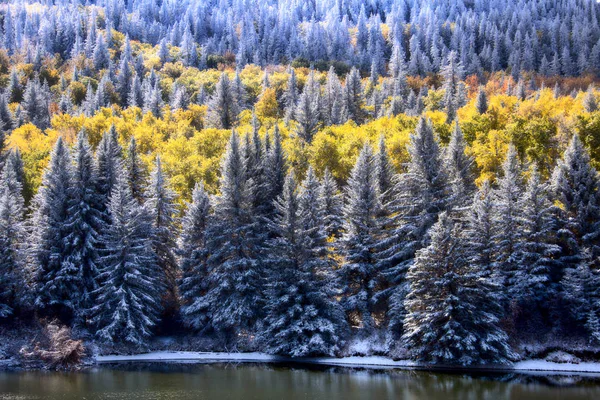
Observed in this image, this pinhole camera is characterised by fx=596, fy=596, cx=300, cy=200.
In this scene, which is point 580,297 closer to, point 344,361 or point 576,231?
point 576,231

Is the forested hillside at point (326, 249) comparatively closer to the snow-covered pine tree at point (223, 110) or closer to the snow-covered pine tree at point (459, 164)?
the snow-covered pine tree at point (459, 164)

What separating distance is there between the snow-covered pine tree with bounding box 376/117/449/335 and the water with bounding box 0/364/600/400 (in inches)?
321

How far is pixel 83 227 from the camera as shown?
4559cm

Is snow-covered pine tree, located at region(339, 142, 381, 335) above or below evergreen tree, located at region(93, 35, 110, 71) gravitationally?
below

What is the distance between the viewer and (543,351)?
3894 cm

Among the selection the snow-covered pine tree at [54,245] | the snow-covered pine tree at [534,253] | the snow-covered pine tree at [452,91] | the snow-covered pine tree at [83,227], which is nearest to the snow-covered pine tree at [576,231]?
the snow-covered pine tree at [534,253]

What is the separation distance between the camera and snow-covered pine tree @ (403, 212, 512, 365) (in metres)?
37.8

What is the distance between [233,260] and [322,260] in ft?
22.8

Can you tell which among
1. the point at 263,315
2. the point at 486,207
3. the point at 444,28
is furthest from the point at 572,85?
the point at 263,315

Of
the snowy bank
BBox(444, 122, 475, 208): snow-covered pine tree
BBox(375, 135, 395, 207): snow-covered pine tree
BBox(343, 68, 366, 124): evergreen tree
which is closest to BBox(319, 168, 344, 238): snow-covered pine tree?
BBox(375, 135, 395, 207): snow-covered pine tree

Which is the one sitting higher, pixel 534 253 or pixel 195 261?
pixel 195 261

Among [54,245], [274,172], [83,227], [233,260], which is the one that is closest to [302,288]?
[233,260]

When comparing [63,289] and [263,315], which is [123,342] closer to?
[63,289]

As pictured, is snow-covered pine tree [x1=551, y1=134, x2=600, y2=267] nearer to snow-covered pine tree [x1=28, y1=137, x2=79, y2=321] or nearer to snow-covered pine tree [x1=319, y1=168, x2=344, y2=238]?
snow-covered pine tree [x1=319, y1=168, x2=344, y2=238]
